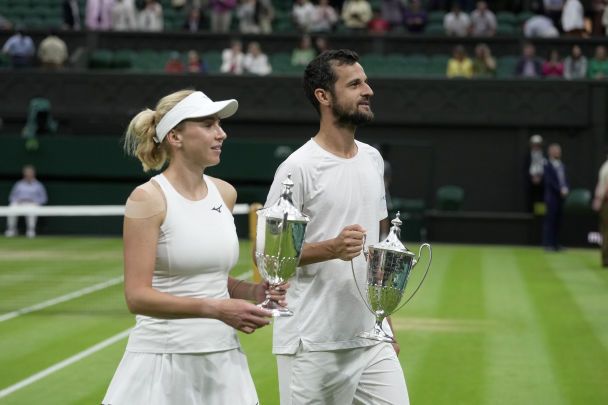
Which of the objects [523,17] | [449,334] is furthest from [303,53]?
[449,334]

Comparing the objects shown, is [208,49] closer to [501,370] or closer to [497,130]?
[497,130]

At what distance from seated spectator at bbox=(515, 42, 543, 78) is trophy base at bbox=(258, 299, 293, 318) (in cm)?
2483

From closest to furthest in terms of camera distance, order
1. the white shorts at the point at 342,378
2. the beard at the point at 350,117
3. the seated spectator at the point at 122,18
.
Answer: the white shorts at the point at 342,378
the beard at the point at 350,117
the seated spectator at the point at 122,18

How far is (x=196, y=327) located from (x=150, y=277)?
11.7 inches

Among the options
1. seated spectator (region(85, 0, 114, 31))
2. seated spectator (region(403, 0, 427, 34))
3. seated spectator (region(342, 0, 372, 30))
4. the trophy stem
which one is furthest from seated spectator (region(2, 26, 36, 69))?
the trophy stem

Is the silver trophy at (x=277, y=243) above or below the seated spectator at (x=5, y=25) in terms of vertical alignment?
below

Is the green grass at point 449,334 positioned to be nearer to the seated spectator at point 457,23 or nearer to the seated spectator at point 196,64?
the seated spectator at point 196,64

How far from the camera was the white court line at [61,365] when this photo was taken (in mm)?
10211

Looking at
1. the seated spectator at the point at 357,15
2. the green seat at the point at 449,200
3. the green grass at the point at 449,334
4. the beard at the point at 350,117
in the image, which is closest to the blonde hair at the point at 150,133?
the beard at the point at 350,117

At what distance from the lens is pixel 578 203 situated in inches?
1104

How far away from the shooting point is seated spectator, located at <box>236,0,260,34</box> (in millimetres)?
30750

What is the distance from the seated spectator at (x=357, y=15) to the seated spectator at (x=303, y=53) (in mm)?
1161

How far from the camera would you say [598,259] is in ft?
78.2

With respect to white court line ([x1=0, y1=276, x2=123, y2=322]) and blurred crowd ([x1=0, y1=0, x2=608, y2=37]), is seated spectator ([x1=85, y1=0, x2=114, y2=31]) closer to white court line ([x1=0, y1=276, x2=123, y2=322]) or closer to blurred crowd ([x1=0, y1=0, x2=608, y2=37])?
blurred crowd ([x1=0, y1=0, x2=608, y2=37])
